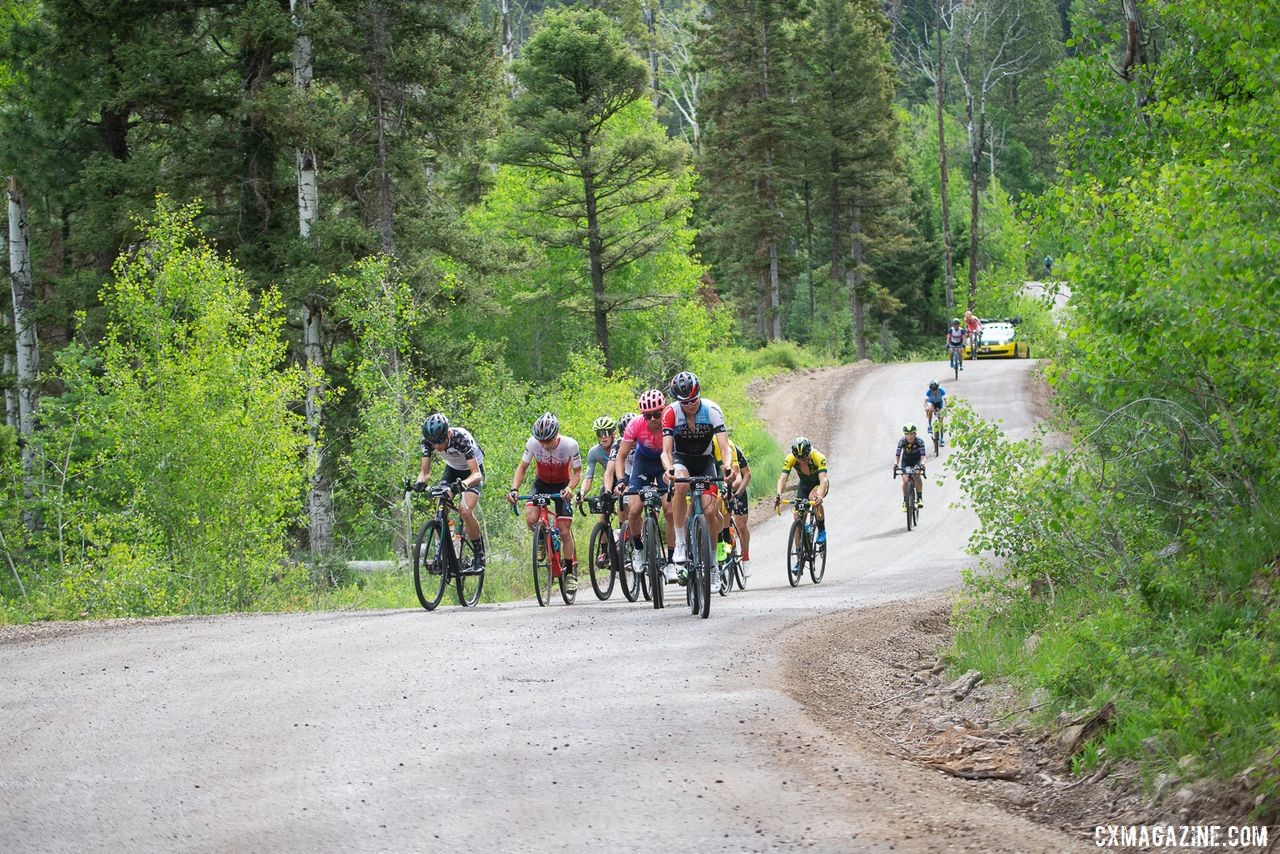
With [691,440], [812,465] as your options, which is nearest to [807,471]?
[812,465]

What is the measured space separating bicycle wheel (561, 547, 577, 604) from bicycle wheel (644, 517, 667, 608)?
152 cm

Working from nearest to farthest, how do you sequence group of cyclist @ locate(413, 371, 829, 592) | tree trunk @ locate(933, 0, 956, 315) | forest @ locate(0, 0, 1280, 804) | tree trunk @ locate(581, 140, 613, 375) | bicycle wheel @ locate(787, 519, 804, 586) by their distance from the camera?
forest @ locate(0, 0, 1280, 804) → group of cyclist @ locate(413, 371, 829, 592) → bicycle wheel @ locate(787, 519, 804, 586) → tree trunk @ locate(581, 140, 613, 375) → tree trunk @ locate(933, 0, 956, 315)

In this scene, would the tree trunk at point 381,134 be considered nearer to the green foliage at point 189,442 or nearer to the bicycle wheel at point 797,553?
the green foliage at point 189,442

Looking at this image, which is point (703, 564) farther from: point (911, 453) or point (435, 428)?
point (911, 453)

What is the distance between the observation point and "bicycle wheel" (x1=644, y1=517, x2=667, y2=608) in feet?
43.2

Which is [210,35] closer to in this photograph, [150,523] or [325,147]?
[325,147]

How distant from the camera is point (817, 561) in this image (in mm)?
20016

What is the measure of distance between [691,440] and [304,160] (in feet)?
55.9

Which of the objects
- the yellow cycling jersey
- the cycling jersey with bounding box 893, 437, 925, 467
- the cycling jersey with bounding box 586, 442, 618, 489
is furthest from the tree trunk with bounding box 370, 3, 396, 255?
the cycling jersey with bounding box 586, 442, 618, 489

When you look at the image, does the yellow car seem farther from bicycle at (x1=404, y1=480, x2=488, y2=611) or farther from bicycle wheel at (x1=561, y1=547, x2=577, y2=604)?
bicycle at (x1=404, y1=480, x2=488, y2=611)

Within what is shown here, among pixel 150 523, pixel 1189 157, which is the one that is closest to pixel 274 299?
pixel 150 523

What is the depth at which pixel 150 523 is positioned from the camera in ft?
71.2

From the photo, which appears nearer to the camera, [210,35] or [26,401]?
[210,35]

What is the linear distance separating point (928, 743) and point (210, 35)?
978 inches
